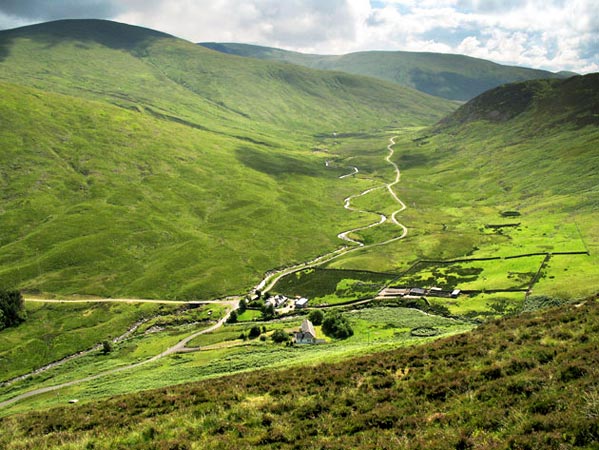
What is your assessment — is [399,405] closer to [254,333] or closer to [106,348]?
[254,333]

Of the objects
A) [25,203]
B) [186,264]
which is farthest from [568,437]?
[25,203]

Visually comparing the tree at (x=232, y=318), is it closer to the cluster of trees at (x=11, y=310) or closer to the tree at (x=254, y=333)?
the tree at (x=254, y=333)

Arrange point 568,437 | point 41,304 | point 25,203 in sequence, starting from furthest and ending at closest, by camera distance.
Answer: point 25,203 → point 41,304 → point 568,437

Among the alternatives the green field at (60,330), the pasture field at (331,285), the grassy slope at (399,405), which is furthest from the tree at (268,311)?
the grassy slope at (399,405)

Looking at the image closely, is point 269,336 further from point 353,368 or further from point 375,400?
point 375,400

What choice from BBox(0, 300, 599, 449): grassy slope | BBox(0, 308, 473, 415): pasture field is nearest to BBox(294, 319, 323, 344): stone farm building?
→ BBox(0, 308, 473, 415): pasture field
